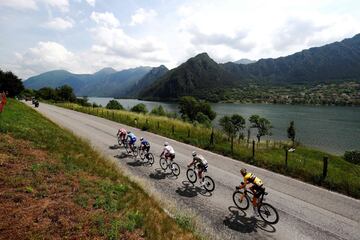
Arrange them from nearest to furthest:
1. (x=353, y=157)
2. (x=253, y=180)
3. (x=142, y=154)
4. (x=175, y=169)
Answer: (x=253, y=180) → (x=175, y=169) → (x=142, y=154) → (x=353, y=157)

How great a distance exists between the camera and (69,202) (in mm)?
8281

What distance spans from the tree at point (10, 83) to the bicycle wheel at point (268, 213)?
7604 cm

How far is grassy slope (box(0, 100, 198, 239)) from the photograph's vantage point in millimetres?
6832

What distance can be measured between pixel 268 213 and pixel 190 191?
4.10m

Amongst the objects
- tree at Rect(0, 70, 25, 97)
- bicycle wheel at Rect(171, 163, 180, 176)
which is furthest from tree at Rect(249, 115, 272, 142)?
tree at Rect(0, 70, 25, 97)

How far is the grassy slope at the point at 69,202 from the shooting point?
6.83 meters

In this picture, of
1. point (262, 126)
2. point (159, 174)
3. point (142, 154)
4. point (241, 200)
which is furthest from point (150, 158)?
point (262, 126)

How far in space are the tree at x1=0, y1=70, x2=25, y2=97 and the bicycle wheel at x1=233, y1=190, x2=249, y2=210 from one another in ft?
245

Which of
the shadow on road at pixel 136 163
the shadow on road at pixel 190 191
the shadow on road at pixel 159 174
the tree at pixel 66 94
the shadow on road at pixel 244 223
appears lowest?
the shadow on road at pixel 244 223

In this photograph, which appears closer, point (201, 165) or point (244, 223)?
point (244, 223)

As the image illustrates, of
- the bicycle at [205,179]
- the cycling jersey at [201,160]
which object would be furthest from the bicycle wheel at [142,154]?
the cycling jersey at [201,160]

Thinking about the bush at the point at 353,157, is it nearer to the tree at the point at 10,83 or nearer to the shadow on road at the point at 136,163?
the shadow on road at the point at 136,163

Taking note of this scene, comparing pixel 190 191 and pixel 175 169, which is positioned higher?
pixel 175 169

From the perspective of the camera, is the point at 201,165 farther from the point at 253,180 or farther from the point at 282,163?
the point at 282,163
